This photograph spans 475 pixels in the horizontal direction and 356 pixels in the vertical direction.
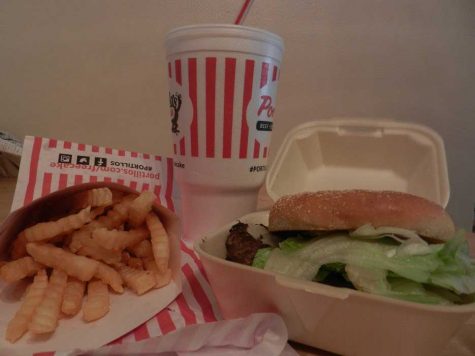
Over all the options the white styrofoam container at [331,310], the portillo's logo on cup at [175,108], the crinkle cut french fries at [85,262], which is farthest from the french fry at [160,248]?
the portillo's logo on cup at [175,108]

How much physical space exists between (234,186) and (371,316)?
54cm

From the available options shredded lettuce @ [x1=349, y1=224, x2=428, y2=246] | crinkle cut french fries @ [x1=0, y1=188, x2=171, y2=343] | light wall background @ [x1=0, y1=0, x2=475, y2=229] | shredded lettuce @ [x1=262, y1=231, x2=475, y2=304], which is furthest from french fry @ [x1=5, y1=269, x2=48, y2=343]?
light wall background @ [x1=0, y1=0, x2=475, y2=229]

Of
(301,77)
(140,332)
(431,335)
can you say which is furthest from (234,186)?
(301,77)

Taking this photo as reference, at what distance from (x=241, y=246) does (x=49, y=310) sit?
13.5 inches

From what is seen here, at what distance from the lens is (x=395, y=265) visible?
1.75 ft

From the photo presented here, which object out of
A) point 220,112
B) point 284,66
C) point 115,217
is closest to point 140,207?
point 115,217

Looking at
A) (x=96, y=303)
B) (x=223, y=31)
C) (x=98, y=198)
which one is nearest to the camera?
(x=96, y=303)

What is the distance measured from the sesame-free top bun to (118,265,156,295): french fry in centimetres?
32

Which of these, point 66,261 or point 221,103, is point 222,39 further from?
point 66,261

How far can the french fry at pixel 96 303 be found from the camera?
623mm

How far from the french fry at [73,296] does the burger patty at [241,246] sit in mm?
287

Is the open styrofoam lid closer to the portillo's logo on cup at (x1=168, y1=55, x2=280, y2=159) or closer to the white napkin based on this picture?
the portillo's logo on cup at (x1=168, y1=55, x2=280, y2=159)

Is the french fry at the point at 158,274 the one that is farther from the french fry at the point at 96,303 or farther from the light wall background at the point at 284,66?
the light wall background at the point at 284,66

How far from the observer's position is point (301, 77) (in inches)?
68.9
